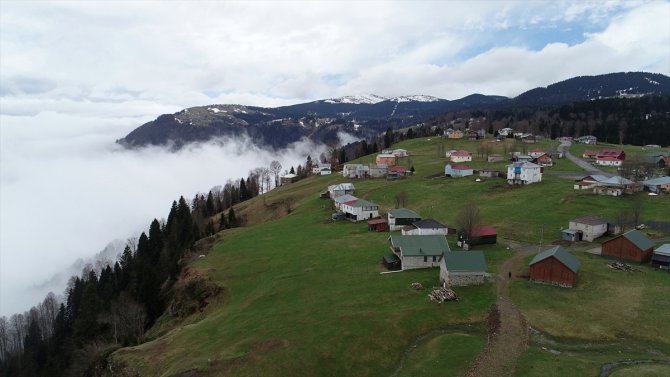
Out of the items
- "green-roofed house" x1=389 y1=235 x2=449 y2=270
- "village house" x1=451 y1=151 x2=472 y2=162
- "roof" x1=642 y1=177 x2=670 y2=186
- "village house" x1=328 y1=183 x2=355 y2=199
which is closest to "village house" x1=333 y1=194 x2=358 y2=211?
"village house" x1=328 y1=183 x2=355 y2=199

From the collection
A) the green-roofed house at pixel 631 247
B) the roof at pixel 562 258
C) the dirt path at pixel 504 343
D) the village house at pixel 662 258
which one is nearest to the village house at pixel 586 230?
the green-roofed house at pixel 631 247

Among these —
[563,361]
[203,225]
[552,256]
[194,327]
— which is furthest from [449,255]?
[203,225]

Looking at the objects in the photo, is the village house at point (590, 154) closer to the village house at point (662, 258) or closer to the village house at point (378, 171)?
the village house at point (378, 171)

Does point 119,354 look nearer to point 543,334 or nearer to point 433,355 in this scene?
point 433,355

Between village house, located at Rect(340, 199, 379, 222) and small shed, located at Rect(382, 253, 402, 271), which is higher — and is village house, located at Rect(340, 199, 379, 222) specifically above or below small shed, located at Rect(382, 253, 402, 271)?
above

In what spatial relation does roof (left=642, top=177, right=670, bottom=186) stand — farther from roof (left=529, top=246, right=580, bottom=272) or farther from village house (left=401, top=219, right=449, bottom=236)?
roof (left=529, top=246, right=580, bottom=272)

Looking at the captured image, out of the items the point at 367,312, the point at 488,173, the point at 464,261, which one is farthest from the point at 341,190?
the point at 367,312
